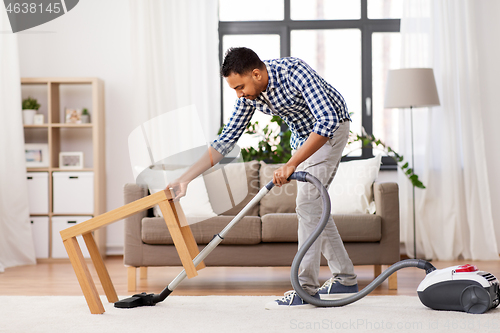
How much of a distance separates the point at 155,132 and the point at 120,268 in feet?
6.30

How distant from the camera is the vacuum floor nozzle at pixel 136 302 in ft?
6.70

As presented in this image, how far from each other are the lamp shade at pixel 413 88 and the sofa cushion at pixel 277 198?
0.99m

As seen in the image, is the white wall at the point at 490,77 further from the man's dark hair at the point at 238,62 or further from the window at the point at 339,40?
the man's dark hair at the point at 238,62

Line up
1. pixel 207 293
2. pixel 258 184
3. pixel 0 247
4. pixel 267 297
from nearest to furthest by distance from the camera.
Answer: pixel 267 297 → pixel 207 293 → pixel 258 184 → pixel 0 247

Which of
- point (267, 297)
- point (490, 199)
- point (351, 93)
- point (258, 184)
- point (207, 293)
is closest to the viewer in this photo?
point (267, 297)

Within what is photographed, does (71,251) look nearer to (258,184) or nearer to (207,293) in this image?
(207,293)

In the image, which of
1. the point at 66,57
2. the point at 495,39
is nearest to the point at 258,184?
the point at 66,57

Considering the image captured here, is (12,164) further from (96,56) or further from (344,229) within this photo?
(344,229)

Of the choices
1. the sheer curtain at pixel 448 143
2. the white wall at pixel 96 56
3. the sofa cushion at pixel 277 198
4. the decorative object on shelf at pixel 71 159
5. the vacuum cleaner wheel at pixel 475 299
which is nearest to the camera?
the vacuum cleaner wheel at pixel 475 299

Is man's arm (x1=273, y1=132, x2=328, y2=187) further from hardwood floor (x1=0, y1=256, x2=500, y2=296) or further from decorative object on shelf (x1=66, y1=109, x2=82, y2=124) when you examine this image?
decorative object on shelf (x1=66, y1=109, x2=82, y2=124)

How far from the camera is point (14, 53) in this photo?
364cm

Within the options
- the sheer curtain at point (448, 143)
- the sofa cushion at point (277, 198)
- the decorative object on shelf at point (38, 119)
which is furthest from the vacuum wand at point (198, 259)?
the decorative object on shelf at point (38, 119)

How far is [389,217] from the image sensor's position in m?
2.67

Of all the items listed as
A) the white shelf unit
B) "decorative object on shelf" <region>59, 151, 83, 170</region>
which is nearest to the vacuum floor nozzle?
the white shelf unit
